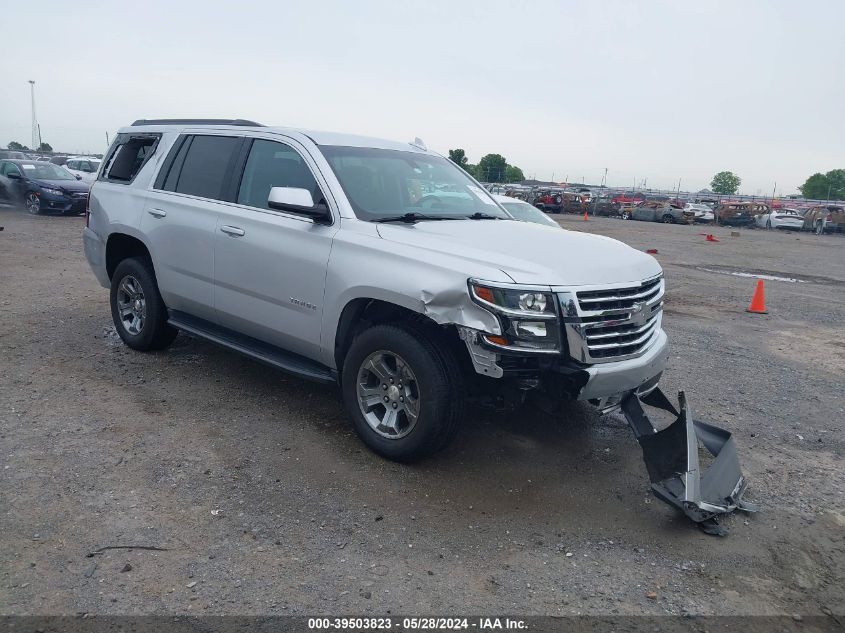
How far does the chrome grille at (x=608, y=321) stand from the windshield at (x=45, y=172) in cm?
2085

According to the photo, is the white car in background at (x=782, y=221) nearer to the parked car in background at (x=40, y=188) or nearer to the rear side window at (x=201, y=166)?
the parked car in background at (x=40, y=188)

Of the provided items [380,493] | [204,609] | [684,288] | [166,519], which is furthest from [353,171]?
[684,288]

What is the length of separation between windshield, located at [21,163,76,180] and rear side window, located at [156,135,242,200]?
17331 millimetres

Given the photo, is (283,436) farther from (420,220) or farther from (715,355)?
(715,355)

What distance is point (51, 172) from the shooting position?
2112 centimetres

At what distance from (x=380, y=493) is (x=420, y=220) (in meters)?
1.84

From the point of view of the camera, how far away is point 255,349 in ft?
16.9

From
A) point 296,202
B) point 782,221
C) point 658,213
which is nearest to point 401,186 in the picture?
point 296,202

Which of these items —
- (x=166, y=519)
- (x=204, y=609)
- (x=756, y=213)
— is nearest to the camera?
(x=204, y=609)

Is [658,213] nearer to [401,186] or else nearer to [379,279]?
[401,186]

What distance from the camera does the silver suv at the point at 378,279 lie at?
3.88m

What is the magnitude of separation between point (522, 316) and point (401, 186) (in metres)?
1.83

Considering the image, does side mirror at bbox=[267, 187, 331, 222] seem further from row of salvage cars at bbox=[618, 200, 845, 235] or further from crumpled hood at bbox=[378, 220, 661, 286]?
row of salvage cars at bbox=[618, 200, 845, 235]

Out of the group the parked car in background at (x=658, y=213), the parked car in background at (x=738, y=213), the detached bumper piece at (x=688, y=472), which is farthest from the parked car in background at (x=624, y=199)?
the detached bumper piece at (x=688, y=472)
